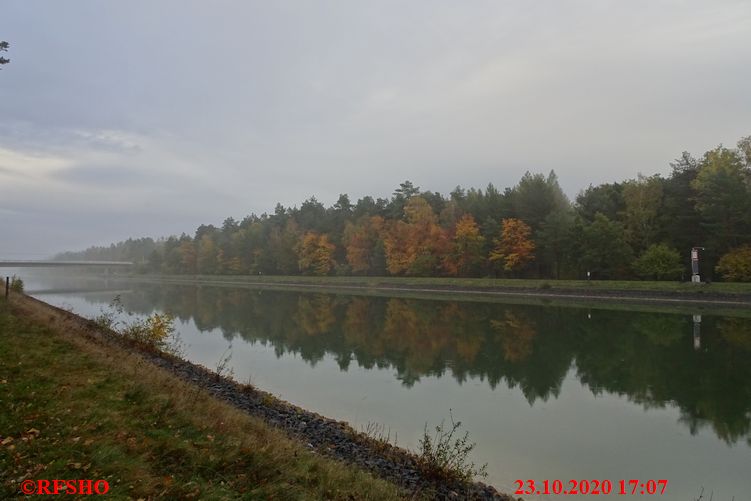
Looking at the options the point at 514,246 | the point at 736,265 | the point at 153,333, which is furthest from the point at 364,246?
the point at 153,333

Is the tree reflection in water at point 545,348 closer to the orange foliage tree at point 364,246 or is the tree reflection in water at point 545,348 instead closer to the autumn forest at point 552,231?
the autumn forest at point 552,231

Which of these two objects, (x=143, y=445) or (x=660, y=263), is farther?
(x=660, y=263)

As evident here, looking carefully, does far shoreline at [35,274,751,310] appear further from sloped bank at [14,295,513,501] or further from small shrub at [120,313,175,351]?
sloped bank at [14,295,513,501]

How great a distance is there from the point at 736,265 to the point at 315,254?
5771 cm

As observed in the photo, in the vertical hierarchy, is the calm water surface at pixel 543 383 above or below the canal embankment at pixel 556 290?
below

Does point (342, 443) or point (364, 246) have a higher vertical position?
point (364, 246)

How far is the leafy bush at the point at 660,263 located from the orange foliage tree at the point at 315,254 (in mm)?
47229

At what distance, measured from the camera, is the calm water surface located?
9.34 m

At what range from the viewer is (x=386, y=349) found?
21.8 m

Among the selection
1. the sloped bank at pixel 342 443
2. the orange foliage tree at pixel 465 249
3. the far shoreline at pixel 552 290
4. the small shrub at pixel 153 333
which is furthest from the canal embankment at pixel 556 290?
the sloped bank at pixel 342 443

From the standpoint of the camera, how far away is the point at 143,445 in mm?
5684

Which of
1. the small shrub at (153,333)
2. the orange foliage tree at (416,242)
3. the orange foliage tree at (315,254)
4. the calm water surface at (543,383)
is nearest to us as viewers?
the calm water surface at (543,383)

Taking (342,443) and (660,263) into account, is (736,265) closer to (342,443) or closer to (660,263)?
(660,263)

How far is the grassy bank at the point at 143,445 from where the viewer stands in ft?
15.8
